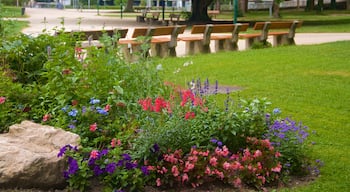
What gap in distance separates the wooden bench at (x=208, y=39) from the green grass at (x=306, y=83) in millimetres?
1183

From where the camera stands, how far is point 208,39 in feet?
Result: 57.3

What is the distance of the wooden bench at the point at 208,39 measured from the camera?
17.3 m

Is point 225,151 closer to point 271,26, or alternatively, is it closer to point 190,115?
point 190,115

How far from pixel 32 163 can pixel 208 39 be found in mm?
12887

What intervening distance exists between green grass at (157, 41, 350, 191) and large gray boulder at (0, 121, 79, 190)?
6.64 feet

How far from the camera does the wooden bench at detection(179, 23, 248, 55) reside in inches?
682

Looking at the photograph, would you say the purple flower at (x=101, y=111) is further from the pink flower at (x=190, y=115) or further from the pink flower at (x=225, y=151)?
the pink flower at (x=225, y=151)

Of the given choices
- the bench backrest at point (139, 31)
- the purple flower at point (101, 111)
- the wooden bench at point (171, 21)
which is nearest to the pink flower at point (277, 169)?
the purple flower at point (101, 111)

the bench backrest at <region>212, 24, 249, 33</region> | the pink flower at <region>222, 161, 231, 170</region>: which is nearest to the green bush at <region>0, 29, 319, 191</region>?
the pink flower at <region>222, 161, 231, 170</region>

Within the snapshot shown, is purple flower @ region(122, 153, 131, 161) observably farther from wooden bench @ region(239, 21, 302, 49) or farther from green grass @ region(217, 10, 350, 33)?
green grass @ region(217, 10, 350, 33)

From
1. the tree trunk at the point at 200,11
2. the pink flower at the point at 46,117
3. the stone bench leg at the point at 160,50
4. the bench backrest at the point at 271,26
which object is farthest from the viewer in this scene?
the tree trunk at the point at 200,11

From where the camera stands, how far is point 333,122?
25.9 ft

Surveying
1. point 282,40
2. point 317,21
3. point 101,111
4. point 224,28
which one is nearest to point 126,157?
point 101,111

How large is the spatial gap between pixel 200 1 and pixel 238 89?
93.0ft
